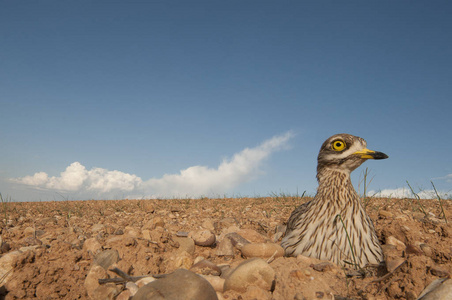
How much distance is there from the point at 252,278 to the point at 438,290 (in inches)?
61.8

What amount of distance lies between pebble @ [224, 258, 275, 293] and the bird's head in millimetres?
→ 1847

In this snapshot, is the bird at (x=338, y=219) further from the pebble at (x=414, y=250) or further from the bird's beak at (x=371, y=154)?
the pebble at (x=414, y=250)

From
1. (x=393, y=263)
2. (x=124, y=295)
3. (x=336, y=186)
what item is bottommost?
(x=124, y=295)

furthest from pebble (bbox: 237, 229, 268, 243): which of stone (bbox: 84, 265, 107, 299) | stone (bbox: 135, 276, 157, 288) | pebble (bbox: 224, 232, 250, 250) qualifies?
stone (bbox: 84, 265, 107, 299)

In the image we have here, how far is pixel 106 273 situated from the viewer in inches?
138

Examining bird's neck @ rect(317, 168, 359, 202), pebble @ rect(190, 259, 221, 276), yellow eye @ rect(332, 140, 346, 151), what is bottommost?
pebble @ rect(190, 259, 221, 276)

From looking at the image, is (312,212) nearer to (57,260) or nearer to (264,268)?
(264,268)

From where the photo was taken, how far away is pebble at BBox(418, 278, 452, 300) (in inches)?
105

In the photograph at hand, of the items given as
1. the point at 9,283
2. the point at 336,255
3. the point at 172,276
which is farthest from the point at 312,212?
the point at 9,283

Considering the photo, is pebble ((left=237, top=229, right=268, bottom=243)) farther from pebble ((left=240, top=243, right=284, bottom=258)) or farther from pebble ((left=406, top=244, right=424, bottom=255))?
pebble ((left=406, top=244, right=424, bottom=255))

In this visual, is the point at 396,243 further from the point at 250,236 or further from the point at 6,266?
the point at 6,266

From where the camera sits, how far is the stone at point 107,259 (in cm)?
384

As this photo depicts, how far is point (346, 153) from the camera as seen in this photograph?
4227mm

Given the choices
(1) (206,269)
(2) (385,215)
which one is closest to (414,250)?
(1) (206,269)
